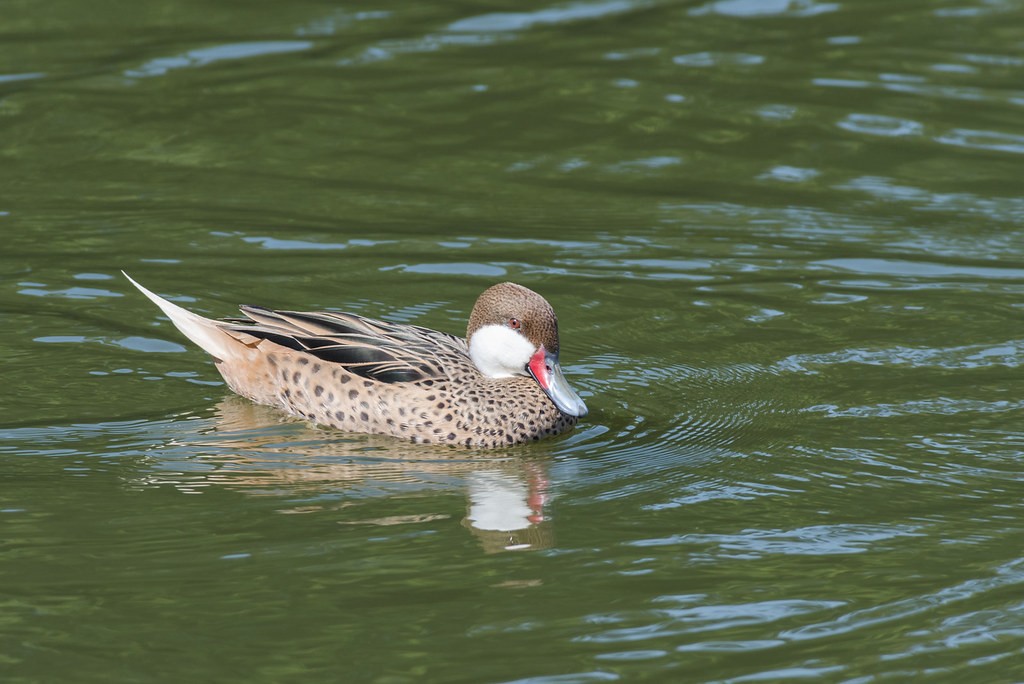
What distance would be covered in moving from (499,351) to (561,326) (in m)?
1.61

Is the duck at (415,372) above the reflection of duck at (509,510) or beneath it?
above

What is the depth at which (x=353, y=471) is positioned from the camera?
8.56m

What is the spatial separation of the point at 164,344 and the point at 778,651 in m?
5.08

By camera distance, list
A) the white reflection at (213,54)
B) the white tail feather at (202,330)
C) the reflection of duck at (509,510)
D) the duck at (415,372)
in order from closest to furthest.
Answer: the reflection of duck at (509,510) → the duck at (415,372) → the white tail feather at (202,330) → the white reflection at (213,54)

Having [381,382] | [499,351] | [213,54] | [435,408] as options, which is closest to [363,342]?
[381,382]

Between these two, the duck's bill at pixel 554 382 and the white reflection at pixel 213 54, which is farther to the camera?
the white reflection at pixel 213 54

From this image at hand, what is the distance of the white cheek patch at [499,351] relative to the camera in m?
9.16

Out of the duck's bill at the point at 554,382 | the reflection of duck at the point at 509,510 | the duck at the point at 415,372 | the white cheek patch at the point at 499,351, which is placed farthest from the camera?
the white cheek patch at the point at 499,351

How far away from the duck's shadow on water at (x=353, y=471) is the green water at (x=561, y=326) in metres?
0.03

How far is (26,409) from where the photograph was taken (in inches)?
363

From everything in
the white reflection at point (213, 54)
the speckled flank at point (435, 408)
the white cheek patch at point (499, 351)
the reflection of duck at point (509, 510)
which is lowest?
the reflection of duck at point (509, 510)

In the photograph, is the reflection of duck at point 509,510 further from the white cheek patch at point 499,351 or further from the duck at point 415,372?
the white cheek patch at point 499,351

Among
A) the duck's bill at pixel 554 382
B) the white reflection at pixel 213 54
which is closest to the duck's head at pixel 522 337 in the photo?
the duck's bill at pixel 554 382

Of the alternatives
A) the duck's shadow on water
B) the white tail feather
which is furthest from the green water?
the white tail feather
